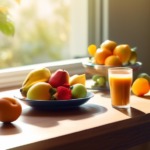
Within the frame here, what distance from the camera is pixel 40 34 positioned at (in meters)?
2.05

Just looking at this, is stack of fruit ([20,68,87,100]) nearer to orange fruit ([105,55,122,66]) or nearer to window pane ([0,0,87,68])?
orange fruit ([105,55,122,66])

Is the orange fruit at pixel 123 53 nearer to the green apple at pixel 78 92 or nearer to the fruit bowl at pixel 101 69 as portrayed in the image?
the fruit bowl at pixel 101 69

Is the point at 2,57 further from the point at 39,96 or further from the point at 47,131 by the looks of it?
the point at 47,131

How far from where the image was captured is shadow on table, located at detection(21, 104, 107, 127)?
2.62 feet

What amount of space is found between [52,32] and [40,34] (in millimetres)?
108

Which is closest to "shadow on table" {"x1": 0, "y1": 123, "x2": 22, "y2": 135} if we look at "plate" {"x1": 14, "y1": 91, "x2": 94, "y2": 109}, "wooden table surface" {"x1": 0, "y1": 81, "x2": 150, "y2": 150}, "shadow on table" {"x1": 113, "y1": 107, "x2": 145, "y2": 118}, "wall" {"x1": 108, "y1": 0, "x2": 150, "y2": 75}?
"wooden table surface" {"x1": 0, "y1": 81, "x2": 150, "y2": 150}

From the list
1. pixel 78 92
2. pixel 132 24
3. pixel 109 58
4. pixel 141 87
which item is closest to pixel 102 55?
pixel 109 58

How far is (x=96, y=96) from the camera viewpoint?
1117 mm

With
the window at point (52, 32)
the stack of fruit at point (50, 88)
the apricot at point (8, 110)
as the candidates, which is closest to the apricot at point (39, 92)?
the stack of fruit at point (50, 88)

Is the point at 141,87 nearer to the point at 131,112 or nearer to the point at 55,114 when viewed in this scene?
the point at 131,112

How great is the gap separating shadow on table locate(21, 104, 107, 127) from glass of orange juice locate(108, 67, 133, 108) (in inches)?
2.3

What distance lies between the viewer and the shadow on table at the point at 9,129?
0.70 metres

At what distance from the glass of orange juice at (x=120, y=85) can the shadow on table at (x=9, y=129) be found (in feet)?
1.19

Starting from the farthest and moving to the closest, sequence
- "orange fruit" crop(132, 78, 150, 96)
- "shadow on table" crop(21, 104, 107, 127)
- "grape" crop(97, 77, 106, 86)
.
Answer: "grape" crop(97, 77, 106, 86) < "orange fruit" crop(132, 78, 150, 96) < "shadow on table" crop(21, 104, 107, 127)
